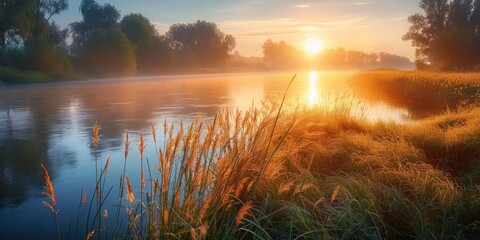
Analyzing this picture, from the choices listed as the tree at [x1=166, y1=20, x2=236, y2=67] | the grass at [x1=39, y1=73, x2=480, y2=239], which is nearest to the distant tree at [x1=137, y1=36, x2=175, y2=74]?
the tree at [x1=166, y1=20, x2=236, y2=67]

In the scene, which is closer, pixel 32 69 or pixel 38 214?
pixel 38 214

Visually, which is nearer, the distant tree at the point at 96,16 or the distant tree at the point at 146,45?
Answer: the distant tree at the point at 146,45

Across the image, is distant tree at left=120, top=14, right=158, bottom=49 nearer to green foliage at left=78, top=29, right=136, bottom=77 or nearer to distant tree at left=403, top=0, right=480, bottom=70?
green foliage at left=78, top=29, right=136, bottom=77

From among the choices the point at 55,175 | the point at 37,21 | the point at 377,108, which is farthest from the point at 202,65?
the point at 55,175

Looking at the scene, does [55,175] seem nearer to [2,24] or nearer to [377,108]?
[377,108]

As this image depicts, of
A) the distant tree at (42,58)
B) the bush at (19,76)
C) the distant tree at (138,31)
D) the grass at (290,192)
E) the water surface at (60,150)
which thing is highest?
the distant tree at (138,31)

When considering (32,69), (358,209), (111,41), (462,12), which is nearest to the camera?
(358,209)

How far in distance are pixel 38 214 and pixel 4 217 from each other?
44 centimetres

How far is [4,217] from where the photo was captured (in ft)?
20.2

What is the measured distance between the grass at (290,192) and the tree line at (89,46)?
148ft

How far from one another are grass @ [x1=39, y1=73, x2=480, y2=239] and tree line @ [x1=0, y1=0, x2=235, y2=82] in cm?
4501

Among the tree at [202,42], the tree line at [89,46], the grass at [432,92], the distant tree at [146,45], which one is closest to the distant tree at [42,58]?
the tree line at [89,46]

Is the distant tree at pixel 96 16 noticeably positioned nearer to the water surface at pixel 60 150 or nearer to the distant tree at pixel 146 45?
the distant tree at pixel 146 45

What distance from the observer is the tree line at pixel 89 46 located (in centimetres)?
5053
